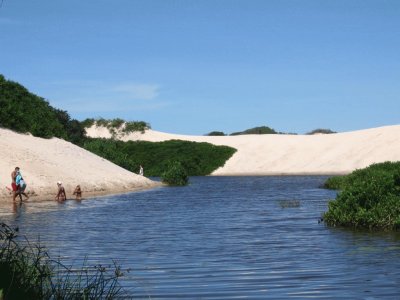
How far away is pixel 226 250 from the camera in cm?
1969

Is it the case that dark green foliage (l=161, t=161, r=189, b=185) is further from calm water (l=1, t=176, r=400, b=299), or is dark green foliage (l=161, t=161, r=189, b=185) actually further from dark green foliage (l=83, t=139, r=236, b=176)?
dark green foliage (l=83, t=139, r=236, b=176)

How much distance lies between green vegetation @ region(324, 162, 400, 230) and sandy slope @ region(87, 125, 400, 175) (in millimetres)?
78707

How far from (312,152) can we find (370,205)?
3930 inches

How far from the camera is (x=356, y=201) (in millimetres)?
25094

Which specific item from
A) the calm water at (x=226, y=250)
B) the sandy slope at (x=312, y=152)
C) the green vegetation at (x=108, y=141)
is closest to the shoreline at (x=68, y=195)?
the calm water at (x=226, y=250)

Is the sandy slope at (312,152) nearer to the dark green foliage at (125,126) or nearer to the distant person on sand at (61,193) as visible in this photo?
the dark green foliage at (125,126)

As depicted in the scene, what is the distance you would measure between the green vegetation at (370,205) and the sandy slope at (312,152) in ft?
258

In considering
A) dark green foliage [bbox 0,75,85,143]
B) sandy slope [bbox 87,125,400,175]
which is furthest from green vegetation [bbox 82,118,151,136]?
dark green foliage [bbox 0,75,85,143]

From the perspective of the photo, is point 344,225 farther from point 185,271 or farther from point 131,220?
point 185,271

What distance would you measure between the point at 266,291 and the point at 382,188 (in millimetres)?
12574

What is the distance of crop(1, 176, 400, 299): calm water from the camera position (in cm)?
1373

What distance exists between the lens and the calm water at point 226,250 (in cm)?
1373

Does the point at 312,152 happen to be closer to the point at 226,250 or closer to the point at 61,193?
the point at 61,193

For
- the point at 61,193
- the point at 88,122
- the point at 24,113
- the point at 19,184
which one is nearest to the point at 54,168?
the point at 61,193
